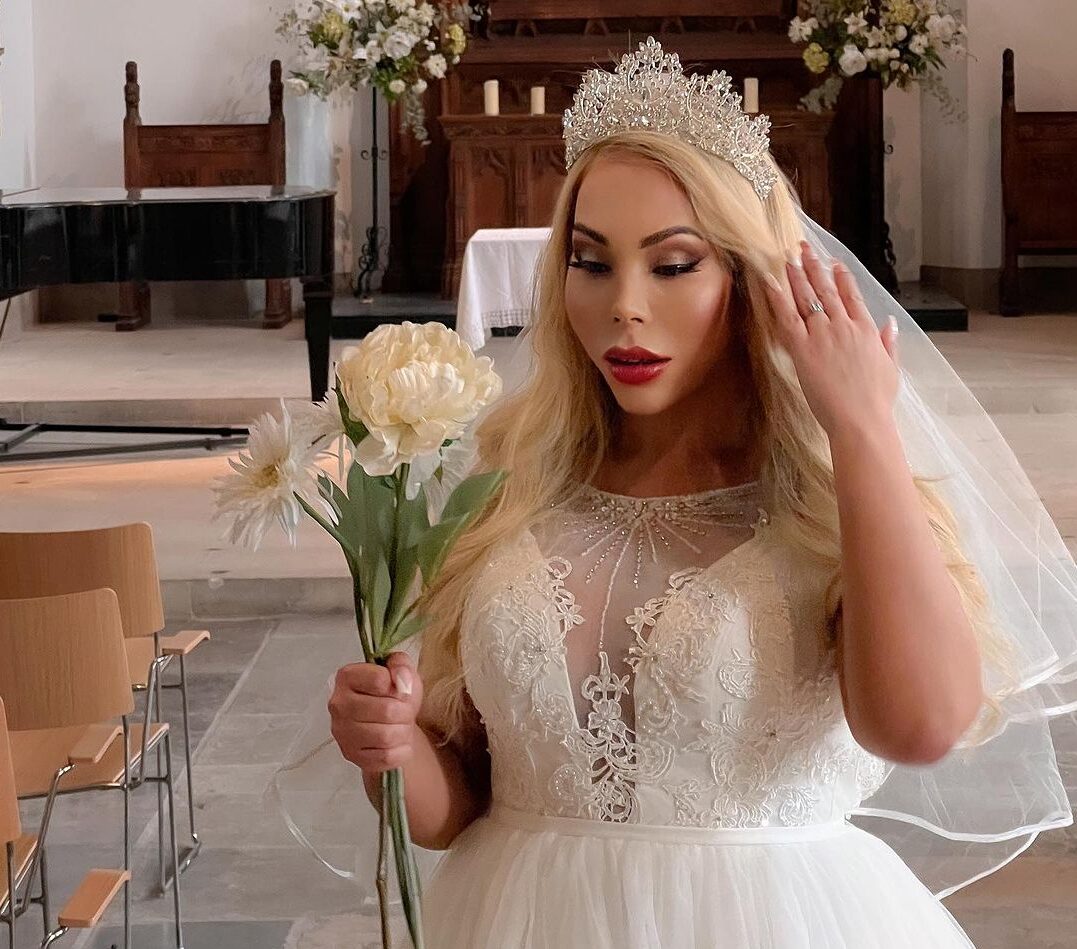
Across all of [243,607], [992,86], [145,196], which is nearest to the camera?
[243,607]

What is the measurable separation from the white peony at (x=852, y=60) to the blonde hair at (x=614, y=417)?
848 centimetres

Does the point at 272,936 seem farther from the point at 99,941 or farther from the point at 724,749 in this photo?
the point at 724,749

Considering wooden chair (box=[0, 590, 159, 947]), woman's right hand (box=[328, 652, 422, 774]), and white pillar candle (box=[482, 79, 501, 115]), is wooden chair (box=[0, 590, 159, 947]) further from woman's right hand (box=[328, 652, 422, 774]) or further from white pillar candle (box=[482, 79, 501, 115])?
white pillar candle (box=[482, 79, 501, 115])

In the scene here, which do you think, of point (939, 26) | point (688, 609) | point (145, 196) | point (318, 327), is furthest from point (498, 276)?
point (688, 609)

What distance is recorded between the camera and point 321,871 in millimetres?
3713

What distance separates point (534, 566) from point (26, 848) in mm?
1328

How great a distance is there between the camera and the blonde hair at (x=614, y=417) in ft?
5.45

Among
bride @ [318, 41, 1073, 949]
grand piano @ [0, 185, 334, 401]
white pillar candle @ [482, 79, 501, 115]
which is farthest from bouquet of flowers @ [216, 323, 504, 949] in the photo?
white pillar candle @ [482, 79, 501, 115]

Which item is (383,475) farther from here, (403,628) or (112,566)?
(112,566)

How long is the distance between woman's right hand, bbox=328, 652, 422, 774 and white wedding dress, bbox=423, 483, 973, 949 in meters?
0.24

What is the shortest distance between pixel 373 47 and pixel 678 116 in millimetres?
8386

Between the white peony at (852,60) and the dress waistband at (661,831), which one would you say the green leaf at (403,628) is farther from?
the white peony at (852,60)

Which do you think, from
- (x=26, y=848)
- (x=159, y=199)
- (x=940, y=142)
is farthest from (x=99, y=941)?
(x=940, y=142)

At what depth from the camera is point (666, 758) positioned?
5.32 ft
